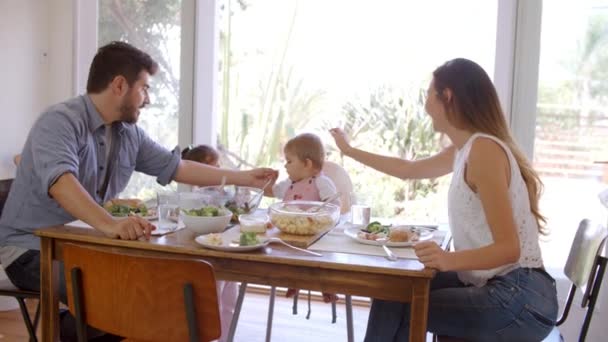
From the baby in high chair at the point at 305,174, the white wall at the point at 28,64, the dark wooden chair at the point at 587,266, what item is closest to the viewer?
the dark wooden chair at the point at 587,266

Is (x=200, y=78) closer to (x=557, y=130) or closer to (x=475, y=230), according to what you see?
(x=557, y=130)

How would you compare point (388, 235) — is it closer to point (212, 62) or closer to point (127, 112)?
point (127, 112)

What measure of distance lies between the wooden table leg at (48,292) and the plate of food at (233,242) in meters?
0.46

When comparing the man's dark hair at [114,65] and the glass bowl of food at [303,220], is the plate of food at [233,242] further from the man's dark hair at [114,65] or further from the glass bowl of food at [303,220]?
the man's dark hair at [114,65]

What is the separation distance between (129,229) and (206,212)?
227 mm

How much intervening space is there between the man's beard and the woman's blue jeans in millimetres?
1162

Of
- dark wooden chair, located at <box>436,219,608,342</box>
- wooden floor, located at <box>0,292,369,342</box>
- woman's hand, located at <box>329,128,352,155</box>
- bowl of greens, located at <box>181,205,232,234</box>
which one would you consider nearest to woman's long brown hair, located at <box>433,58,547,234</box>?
dark wooden chair, located at <box>436,219,608,342</box>

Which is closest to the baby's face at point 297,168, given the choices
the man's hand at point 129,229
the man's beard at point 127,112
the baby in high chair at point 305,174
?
the baby in high chair at point 305,174

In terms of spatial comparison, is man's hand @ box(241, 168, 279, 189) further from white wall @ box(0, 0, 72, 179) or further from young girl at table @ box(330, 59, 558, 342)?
white wall @ box(0, 0, 72, 179)

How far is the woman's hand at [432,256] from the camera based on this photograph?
156 centimetres

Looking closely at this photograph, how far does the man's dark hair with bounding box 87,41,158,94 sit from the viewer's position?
226 cm

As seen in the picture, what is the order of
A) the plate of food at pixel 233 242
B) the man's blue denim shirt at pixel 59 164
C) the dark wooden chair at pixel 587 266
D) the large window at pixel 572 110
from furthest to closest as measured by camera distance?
the large window at pixel 572 110 → the man's blue denim shirt at pixel 59 164 → the dark wooden chair at pixel 587 266 → the plate of food at pixel 233 242

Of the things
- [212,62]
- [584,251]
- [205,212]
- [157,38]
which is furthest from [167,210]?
[157,38]

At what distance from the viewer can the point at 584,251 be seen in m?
2.01
